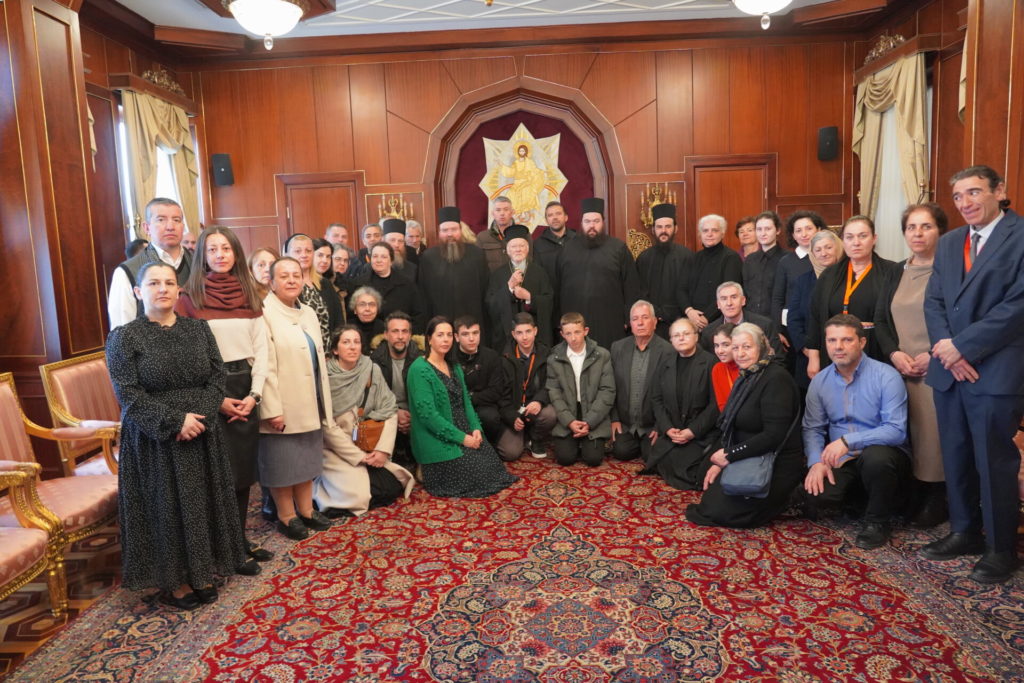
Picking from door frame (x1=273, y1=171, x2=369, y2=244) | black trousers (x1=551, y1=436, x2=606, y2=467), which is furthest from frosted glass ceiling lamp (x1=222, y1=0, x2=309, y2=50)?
black trousers (x1=551, y1=436, x2=606, y2=467)

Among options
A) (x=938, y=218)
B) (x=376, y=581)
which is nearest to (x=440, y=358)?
(x=376, y=581)

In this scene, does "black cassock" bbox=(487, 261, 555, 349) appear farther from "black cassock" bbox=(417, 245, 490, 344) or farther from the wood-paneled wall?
the wood-paneled wall

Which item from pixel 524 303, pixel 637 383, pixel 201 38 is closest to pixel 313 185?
pixel 201 38

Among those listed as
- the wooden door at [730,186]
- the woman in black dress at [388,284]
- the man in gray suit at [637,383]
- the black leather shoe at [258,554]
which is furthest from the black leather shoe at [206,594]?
the wooden door at [730,186]

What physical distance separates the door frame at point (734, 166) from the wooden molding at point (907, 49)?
1255mm

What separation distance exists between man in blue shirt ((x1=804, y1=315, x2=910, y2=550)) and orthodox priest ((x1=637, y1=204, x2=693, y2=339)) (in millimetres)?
2087

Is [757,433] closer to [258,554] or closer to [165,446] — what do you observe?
[258,554]

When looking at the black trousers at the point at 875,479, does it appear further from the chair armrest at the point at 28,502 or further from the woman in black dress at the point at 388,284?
the chair armrest at the point at 28,502

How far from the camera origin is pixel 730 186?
7785 mm

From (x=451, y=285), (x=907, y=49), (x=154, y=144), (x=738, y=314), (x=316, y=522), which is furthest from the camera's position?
(x=154, y=144)

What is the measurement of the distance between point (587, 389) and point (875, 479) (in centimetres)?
202

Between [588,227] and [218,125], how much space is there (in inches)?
185

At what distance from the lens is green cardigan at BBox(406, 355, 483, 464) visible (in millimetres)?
4285

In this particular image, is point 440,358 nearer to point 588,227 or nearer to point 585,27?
point 588,227
